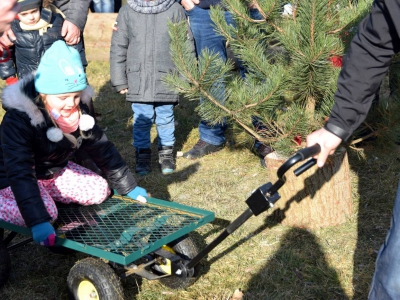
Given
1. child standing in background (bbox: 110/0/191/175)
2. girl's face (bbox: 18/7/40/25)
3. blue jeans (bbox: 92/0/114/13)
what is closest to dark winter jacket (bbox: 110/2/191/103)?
child standing in background (bbox: 110/0/191/175)

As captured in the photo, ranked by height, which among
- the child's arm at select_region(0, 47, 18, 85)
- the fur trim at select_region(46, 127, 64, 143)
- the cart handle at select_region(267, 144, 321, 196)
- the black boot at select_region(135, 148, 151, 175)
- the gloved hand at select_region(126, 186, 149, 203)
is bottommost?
the black boot at select_region(135, 148, 151, 175)

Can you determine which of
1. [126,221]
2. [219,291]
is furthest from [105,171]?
[219,291]

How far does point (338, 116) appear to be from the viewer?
6.93ft

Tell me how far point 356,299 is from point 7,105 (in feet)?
6.78

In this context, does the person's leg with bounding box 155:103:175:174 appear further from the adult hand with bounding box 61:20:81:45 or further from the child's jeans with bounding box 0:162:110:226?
the child's jeans with bounding box 0:162:110:226

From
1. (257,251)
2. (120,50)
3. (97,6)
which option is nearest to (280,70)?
(257,251)

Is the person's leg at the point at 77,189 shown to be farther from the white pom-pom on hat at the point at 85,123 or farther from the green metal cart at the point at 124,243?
the white pom-pom on hat at the point at 85,123

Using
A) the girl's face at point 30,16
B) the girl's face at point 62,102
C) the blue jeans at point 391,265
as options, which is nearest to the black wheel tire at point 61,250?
the girl's face at point 62,102

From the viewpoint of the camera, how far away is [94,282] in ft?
9.25

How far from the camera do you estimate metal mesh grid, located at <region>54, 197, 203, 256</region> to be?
2.93 metres

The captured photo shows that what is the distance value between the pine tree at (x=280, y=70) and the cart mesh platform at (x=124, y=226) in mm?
732

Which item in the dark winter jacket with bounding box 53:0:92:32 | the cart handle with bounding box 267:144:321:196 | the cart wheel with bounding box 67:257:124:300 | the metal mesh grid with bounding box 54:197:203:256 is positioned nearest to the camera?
the cart handle with bounding box 267:144:321:196

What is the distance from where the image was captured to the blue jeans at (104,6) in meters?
9.30

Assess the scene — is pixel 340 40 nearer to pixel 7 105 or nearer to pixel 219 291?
pixel 219 291
